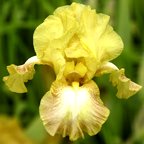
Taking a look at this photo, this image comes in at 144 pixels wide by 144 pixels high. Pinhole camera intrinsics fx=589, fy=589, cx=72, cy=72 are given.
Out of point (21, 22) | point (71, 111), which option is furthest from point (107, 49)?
point (21, 22)

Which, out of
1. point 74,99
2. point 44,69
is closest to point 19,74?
point 74,99

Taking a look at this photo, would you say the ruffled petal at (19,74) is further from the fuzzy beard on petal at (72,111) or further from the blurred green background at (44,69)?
the blurred green background at (44,69)

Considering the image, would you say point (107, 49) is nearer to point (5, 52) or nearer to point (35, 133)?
point (35, 133)

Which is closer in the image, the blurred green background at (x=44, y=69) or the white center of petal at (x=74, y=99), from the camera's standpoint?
the white center of petal at (x=74, y=99)

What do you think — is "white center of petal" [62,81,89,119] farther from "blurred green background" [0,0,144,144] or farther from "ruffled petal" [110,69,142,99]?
"blurred green background" [0,0,144,144]

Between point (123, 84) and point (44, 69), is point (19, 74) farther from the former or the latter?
point (44, 69)

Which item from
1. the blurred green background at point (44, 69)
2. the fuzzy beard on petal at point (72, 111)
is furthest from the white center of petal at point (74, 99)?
the blurred green background at point (44, 69)

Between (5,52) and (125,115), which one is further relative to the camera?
(5,52)
